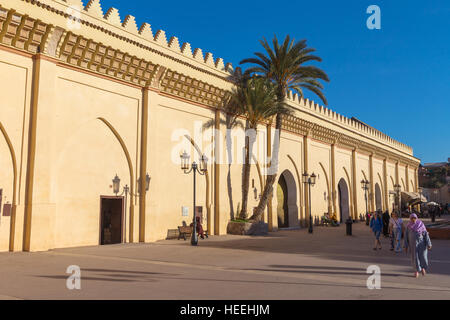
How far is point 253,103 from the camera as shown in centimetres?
2347

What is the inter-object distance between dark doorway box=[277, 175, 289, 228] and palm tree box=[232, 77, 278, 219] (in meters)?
6.10

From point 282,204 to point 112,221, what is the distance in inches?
581

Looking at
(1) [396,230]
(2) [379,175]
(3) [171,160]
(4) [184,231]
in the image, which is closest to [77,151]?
(3) [171,160]

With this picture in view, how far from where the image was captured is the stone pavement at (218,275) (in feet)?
23.6

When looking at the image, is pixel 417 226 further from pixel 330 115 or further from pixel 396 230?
pixel 330 115

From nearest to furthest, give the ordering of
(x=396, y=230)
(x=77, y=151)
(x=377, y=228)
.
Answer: (x=396, y=230), (x=377, y=228), (x=77, y=151)

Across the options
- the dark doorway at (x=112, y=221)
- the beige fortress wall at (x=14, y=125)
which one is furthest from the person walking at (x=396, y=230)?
the beige fortress wall at (x=14, y=125)

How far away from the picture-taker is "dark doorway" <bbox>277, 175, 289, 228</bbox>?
29219 mm

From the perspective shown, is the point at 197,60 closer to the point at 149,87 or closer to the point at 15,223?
the point at 149,87

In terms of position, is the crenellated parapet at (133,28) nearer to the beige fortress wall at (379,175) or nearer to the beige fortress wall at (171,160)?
the beige fortress wall at (171,160)

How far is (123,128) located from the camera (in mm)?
18047
